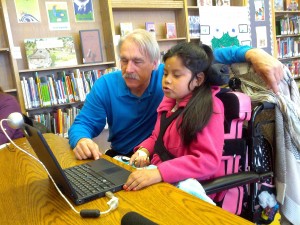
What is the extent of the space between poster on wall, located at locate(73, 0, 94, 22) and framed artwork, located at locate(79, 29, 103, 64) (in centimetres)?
20

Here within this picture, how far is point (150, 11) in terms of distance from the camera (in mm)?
3826

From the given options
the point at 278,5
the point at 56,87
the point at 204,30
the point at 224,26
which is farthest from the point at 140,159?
the point at 278,5

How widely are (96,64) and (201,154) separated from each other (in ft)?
8.26

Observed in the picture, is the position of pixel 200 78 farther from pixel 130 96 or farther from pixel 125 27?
pixel 125 27

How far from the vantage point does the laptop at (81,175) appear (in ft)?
2.30

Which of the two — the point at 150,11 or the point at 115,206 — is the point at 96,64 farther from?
the point at 115,206

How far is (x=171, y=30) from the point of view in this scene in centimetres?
388

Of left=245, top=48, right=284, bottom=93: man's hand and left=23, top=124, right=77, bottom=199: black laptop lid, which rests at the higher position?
left=245, top=48, right=284, bottom=93: man's hand

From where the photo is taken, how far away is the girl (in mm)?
982

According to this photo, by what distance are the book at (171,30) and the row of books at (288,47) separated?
2116 millimetres

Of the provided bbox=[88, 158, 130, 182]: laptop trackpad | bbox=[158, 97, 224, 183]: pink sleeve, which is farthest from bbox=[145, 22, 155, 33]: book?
bbox=[88, 158, 130, 182]: laptop trackpad

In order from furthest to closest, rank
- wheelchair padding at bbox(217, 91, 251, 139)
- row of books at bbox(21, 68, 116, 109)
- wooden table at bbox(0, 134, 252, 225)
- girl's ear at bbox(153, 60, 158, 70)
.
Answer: row of books at bbox(21, 68, 116, 109), girl's ear at bbox(153, 60, 158, 70), wheelchair padding at bbox(217, 91, 251, 139), wooden table at bbox(0, 134, 252, 225)

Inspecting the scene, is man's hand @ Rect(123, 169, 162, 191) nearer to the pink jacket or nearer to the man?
the pink jacket

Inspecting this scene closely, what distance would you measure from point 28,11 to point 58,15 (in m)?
0.32
